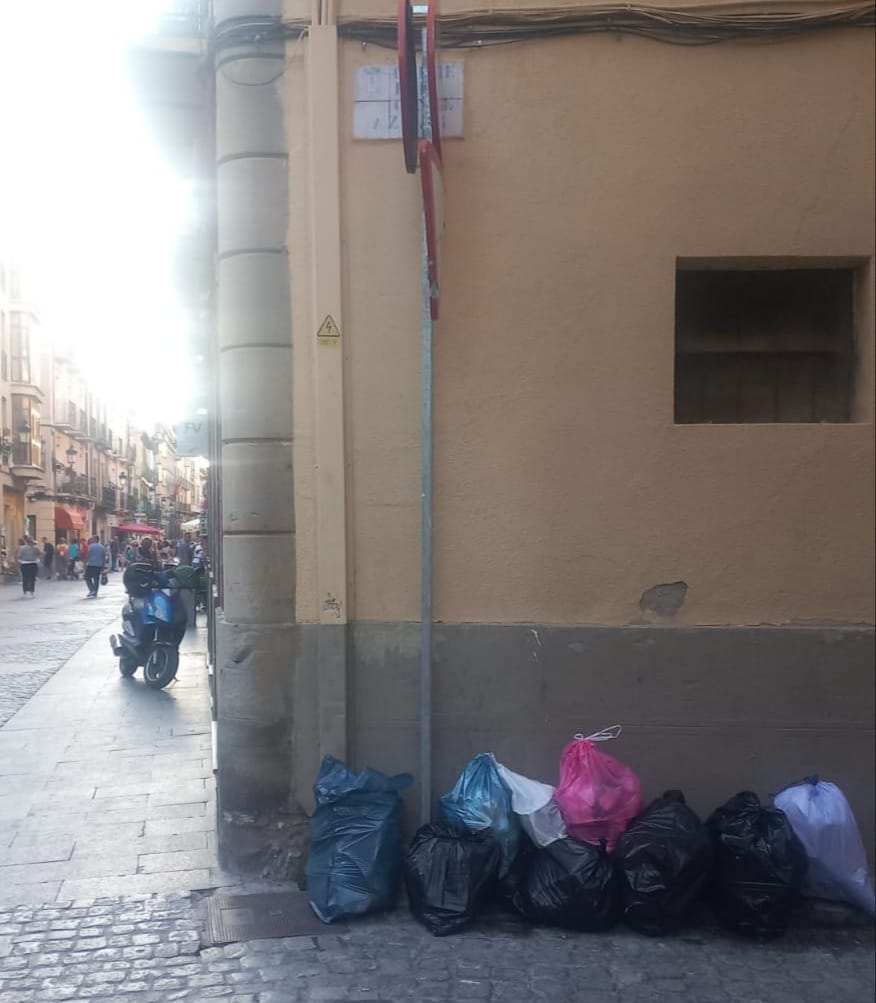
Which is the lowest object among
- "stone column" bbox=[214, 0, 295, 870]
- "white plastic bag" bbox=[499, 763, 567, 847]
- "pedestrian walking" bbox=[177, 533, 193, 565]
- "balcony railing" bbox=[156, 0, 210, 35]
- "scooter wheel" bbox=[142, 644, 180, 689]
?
"scooter wheel" bbox=[142, 644, 180, 689]

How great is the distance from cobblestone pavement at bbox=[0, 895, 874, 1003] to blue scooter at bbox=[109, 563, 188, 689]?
5.91 meters

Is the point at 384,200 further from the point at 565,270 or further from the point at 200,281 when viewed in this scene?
the point at 200,281

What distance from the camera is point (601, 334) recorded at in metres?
4.72

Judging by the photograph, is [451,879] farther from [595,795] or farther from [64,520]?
[64,520]

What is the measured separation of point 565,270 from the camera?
4738 mm

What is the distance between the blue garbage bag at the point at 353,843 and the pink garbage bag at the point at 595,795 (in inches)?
30.1

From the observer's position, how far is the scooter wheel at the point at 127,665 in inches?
417

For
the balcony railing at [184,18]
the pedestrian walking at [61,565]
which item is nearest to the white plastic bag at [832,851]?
the balcony railing at [184,18]

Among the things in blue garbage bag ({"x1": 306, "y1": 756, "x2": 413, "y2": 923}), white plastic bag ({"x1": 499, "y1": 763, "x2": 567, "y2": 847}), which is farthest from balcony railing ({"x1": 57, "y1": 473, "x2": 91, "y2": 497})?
white plastic bag ({"x1": 499, "y1": 763, "x2": 567, "y2": 847})

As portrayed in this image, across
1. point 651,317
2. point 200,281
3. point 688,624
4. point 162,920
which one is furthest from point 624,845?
point 200,281

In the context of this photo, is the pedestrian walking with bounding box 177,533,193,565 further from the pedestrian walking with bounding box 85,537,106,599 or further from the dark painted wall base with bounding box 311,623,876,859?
the dark painted wall base with bounding box 311,623,876,859

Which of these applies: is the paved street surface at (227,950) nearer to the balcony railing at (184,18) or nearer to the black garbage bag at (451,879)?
the black garbage bag at (451,879)

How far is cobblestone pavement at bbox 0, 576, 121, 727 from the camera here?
10.4 metres

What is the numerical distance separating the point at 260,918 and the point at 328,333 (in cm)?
264
